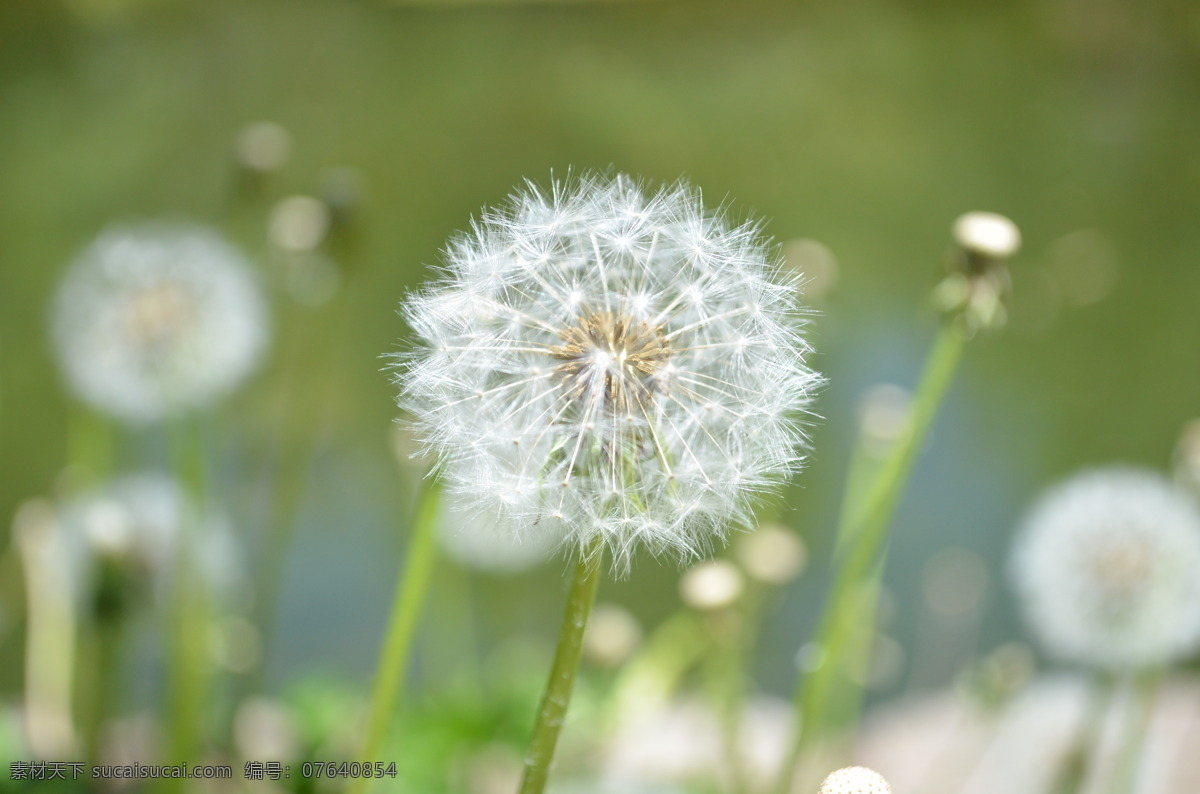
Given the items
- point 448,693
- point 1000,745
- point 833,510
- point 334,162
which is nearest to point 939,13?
point 833,510

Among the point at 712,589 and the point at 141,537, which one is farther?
the point at 141,537

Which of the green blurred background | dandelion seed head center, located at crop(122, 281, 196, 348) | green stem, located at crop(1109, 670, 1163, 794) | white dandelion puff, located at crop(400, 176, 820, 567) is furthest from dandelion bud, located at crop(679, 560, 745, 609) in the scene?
the green blurred background

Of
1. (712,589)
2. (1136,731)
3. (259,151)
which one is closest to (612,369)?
(712,589)

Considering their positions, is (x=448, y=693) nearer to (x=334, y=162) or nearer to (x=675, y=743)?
(x=675, y=743)

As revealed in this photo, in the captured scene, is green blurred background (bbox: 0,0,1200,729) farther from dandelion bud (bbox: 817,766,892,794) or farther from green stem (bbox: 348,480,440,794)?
dandelion bud (bbox: 817,766,892,794)

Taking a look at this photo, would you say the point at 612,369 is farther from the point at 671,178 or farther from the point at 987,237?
the point at 671,178

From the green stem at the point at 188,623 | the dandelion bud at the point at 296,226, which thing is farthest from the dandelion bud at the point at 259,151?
the green stem at the point at 188,623

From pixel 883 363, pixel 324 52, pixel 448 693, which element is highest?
pixel 324 52
